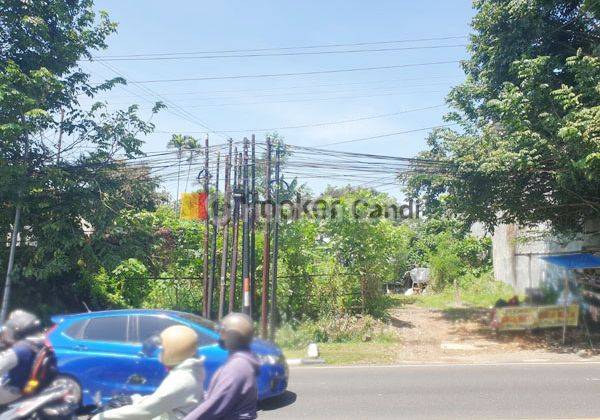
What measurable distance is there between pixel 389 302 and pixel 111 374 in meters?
13.4

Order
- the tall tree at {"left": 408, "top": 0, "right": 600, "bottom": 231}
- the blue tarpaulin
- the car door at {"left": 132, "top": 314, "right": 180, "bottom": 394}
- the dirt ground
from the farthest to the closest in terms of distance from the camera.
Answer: the blue tarpaulin
the dirt ground
the tall tree at {"left": 408, "top": 0, "right": 600, "bottom": 231}
the car door at {"left": 132, "top": 314, "right": 180, "bottom": 394}

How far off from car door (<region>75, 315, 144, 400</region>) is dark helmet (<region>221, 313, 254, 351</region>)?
4.28 m

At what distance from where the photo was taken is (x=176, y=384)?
339cm

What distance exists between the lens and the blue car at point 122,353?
726 centimetres

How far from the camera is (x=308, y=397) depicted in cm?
860

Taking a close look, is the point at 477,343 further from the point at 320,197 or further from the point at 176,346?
the point at 176,346

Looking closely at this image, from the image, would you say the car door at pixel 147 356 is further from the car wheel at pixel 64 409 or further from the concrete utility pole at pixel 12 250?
the concrete utility pole at pixel 12 250

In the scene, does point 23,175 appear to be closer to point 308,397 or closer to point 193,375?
point 308,397

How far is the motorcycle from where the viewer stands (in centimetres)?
→ 407

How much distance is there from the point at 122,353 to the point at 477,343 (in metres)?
11.4

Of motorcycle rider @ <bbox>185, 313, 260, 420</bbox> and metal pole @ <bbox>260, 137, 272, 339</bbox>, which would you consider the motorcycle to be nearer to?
motorcycle rider @ <bbox>185, 313, 260, 420</bbox>

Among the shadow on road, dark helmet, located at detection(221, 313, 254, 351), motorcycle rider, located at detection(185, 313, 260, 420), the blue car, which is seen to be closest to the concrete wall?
the shadow on road

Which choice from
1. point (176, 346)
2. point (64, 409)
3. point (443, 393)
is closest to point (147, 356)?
point (64, 409)

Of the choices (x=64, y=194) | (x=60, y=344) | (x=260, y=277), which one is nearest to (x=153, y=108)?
(x=64, y=194)
